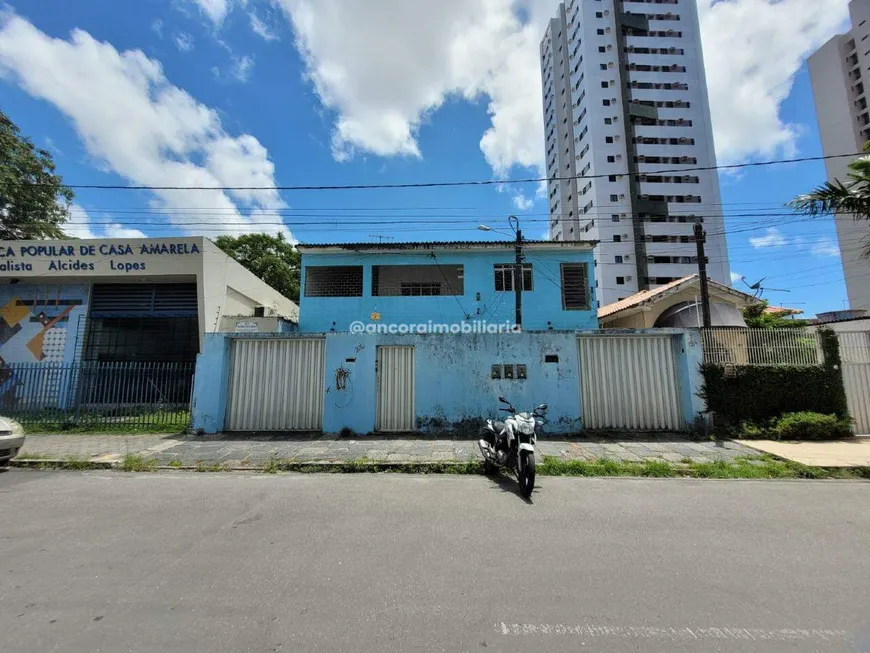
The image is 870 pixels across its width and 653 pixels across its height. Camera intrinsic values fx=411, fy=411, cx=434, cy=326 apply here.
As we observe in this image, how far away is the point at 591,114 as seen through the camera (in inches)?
2060

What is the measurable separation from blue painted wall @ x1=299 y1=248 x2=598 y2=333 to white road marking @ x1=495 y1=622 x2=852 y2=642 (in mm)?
14780

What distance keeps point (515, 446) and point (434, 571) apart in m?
2.77

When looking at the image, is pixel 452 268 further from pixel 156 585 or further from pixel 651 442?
pixel 156 585

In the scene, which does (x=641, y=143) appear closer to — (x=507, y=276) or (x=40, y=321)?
(x=507, y=276)

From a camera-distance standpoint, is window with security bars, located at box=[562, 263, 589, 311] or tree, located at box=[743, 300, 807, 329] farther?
tree, located at box=[743, 300, 807, 329]

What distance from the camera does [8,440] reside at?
6871mm

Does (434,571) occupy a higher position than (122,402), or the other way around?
(122,402)

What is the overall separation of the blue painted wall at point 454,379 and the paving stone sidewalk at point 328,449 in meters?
0.71

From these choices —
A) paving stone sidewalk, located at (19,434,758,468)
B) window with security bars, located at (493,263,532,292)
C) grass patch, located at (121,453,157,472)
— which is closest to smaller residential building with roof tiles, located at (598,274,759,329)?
window with security bars, located at (493,263,532,292)

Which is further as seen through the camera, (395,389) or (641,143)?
(641,143)

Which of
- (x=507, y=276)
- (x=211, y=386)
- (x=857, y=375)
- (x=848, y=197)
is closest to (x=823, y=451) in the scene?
(x=857, y=375)

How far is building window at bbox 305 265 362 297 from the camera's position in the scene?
1762cm

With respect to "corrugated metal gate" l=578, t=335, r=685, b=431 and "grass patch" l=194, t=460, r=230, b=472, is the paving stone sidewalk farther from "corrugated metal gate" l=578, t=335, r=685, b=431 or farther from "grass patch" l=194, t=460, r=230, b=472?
"corrugated metal gate" l=578, t=335, r=685, b=431

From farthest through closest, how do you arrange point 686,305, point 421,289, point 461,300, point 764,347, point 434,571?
1. point 421,289
2. point 461,300
3. point 686,305
4. point 764,347
5. point 434,571
